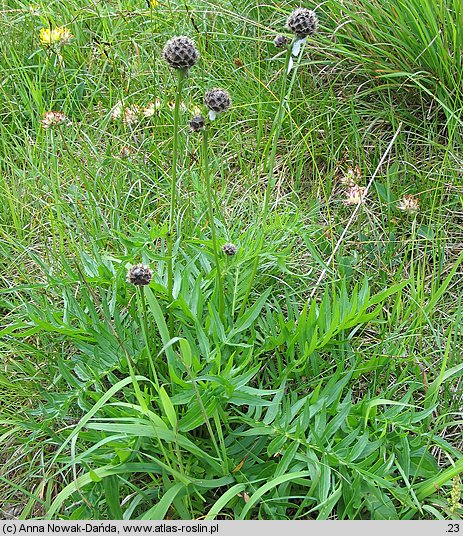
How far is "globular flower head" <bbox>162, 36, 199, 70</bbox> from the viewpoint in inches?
55.0

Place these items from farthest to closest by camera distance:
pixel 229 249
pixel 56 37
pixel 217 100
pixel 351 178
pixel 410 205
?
pixel 56 37 < pixel 351 178 < pixel 410 205 < pixel 229 249 < pixel 217 100

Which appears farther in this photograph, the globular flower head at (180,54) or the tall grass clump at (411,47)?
the tall grass clump at (411,47)

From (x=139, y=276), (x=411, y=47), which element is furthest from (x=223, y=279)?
(x=411, y=47)

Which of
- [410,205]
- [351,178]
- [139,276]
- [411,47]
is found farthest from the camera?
[411,47]

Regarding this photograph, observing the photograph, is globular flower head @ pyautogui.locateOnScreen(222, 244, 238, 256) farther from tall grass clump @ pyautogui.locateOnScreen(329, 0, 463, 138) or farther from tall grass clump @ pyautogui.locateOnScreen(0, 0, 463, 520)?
tall grass clump @ pyautogui.locateOnScreen(329, 0, 463, 138)

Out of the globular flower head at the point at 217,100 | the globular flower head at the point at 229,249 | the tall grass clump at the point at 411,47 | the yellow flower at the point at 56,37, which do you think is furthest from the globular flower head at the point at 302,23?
the yellow flower at the point at 56,37

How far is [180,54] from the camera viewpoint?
1.40 meters

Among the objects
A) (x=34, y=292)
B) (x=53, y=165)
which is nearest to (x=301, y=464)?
(x=34, y=292)

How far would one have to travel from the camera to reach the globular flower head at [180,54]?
1.40m

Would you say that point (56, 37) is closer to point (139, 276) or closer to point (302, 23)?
point (302, 23)

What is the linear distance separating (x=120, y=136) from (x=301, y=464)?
1.57 m

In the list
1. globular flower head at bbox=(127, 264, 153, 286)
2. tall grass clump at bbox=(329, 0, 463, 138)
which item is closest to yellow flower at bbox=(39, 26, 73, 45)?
tall grass clump at bbox=(329, 0, 463, 138)

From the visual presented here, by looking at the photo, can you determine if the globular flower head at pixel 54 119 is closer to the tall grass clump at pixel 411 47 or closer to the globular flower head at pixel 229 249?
the globular flower head at pixel 229 249

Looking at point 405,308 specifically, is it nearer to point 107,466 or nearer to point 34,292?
point 107,466
